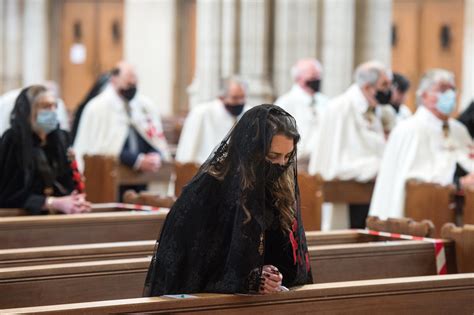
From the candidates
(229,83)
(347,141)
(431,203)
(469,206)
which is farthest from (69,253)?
(229,83)

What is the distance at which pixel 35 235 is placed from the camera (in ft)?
21.0

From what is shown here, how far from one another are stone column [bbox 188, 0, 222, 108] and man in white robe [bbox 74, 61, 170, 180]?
2337 millimetres

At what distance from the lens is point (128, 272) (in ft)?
16.6

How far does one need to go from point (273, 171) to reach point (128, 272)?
3.28ft

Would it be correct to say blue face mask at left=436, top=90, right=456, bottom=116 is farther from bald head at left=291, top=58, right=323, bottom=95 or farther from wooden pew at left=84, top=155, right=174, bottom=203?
wooden pew at left=84, top=155, right=174, bottom=203

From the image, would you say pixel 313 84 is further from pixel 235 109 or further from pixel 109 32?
pixel 109 32

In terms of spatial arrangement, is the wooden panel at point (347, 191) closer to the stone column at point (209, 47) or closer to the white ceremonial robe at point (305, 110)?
the white ceremonial robe at point (305, 110)

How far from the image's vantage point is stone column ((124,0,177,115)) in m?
17.3

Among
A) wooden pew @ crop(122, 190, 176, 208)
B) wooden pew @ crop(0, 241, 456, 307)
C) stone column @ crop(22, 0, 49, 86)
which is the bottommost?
wooden pew @ crop(0, 241, 456, 307)

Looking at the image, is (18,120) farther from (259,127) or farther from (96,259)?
(259,127)

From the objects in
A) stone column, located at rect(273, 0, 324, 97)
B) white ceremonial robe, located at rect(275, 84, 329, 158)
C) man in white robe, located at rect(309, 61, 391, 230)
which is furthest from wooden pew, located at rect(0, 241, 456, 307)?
stone column, located at rect(273, 0, 324, 97)

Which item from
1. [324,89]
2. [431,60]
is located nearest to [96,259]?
[324,89]

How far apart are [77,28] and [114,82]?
9.87 m

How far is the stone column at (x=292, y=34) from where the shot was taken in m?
12.8
